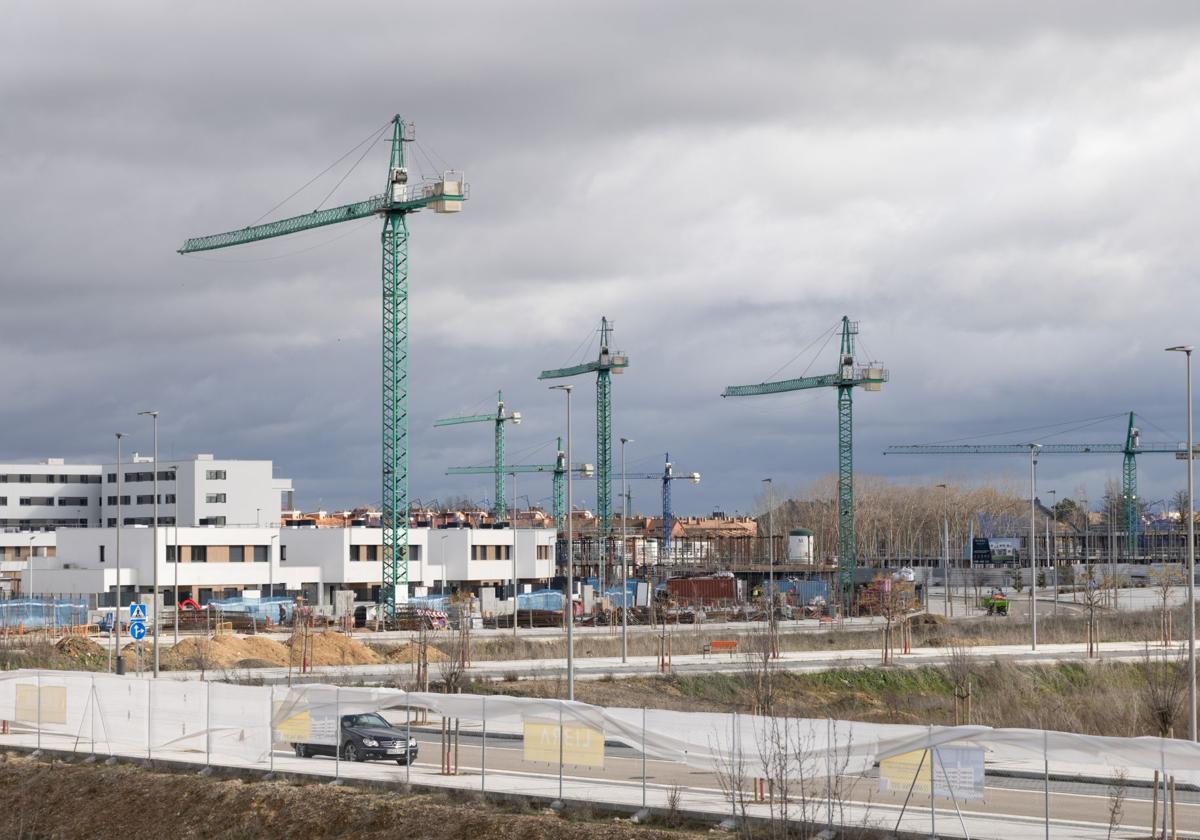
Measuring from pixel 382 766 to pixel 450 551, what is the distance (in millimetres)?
90234

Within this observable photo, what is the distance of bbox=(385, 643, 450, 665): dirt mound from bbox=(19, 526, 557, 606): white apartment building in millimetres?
28155

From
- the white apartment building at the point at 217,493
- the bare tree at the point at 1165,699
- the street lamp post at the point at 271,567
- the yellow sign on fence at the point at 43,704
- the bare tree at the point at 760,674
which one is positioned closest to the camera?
the yellow sign on fence at the point at 43,704

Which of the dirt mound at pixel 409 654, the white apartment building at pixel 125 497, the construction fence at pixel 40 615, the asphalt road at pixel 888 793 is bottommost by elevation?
the dirt mound at pixel 409 654

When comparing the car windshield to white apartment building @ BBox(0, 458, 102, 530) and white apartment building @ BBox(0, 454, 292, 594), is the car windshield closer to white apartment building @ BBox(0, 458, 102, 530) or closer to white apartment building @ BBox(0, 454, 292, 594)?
white apartment building @ BBox(0, 454, 292, 594)

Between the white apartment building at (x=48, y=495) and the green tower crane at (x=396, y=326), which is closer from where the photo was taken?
the green tower crane at (x=396, y=326)

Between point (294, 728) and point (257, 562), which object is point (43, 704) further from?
point (257, 562)

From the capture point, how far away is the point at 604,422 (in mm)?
173500

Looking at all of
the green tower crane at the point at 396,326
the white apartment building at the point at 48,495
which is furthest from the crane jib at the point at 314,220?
the white apartment building at the point at 48,495

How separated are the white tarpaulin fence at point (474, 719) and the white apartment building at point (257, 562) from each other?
6082cm

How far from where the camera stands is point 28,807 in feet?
115

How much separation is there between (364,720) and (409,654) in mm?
35673

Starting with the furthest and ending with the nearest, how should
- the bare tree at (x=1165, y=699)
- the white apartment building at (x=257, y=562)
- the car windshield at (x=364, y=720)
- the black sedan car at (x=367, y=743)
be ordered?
the white apartment building at (x=257, y=562) < the bare tree at (x=1165, y=699) < the car windshield at (x=364, y=720) < the black sedan car at (x=367, y=743)

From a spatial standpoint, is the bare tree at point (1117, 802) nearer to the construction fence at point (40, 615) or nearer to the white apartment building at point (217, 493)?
the construction fence at point (40, 615)

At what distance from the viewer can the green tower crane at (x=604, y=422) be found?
164 meters
